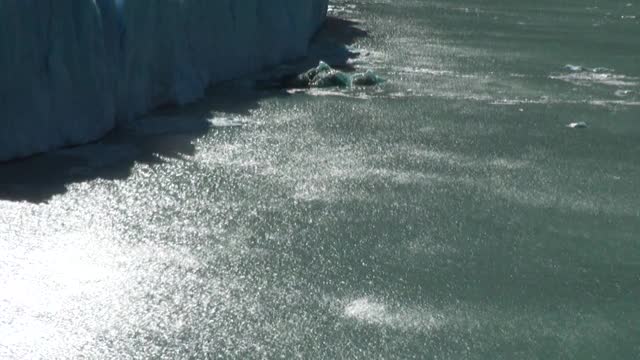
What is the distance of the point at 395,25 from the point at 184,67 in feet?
13.4

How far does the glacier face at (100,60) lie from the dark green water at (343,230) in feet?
0.66

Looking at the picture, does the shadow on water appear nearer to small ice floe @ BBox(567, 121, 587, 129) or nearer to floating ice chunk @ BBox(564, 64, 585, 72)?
small ice floe @ BBox(567, 121, 587, 129)

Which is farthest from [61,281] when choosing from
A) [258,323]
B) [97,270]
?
[258,323]

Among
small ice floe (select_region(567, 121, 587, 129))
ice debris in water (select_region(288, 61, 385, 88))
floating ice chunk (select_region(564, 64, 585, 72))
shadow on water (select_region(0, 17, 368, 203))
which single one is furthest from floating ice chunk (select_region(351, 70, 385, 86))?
floating ice chunk (select_region(564, 64, 585, 72))

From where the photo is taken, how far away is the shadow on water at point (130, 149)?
686cm

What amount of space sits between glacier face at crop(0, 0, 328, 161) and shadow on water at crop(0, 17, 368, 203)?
0.35ft

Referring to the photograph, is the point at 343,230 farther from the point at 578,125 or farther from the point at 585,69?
the point at 585,69

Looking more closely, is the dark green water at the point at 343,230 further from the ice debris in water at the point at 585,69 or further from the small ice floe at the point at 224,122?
the ice debris in water at the point at 585,69

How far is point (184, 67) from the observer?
346 inches

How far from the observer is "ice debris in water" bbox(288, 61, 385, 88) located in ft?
31.4

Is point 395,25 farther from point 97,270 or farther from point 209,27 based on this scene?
point 97,270

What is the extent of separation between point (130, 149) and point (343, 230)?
1.88 meters

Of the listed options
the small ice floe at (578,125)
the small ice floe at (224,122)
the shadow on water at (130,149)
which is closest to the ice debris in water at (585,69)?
the small ice floe at (578,125)

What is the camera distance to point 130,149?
759 cm
